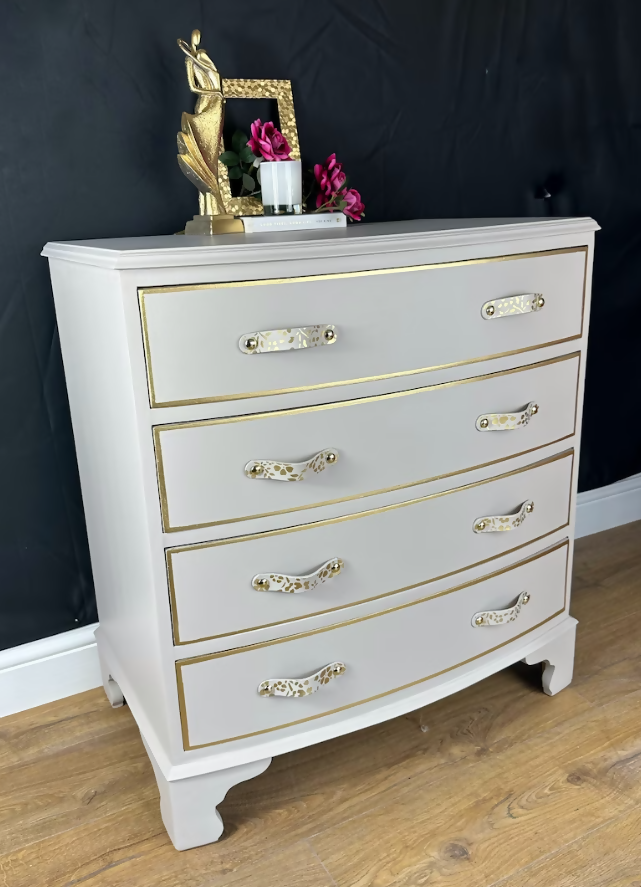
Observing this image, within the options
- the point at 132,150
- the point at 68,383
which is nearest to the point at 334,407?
the point at 68,383

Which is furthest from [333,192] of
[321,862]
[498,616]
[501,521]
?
[321,862]

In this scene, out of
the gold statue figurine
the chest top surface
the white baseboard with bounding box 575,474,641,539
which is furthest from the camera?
the white baseboard with bounding box 575,474,641,539

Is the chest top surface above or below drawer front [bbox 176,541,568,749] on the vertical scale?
above

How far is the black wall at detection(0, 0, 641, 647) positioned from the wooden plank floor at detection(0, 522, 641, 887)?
1.06 feet

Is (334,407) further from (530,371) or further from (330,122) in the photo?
(330,122)

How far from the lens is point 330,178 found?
144 cm

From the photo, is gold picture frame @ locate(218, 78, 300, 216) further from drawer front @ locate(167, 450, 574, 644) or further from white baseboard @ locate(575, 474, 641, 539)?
white baseboard @ locate(575, 474, 641, 539)

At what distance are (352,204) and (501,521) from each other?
0.68 m

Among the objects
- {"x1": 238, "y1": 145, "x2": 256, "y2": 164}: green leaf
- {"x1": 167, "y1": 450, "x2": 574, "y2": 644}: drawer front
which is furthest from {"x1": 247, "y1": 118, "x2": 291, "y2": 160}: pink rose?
{"x1": 167, "y1": 450, "x2": 574, "y2": 644}: drawer front

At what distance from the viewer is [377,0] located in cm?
151

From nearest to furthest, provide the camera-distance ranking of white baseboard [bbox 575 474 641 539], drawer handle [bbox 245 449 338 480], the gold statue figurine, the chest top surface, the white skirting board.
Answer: the chest top surface
drawer handle [bbox 245 449 338 480]
the gold statue figurine
the white skirting board
white baseboard [bbox 575 474 641 539]

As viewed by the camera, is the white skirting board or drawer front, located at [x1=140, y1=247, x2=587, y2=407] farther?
the white skirting board

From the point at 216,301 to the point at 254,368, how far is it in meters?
0.10

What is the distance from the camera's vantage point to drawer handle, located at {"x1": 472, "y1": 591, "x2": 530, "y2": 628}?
4.26 feet
